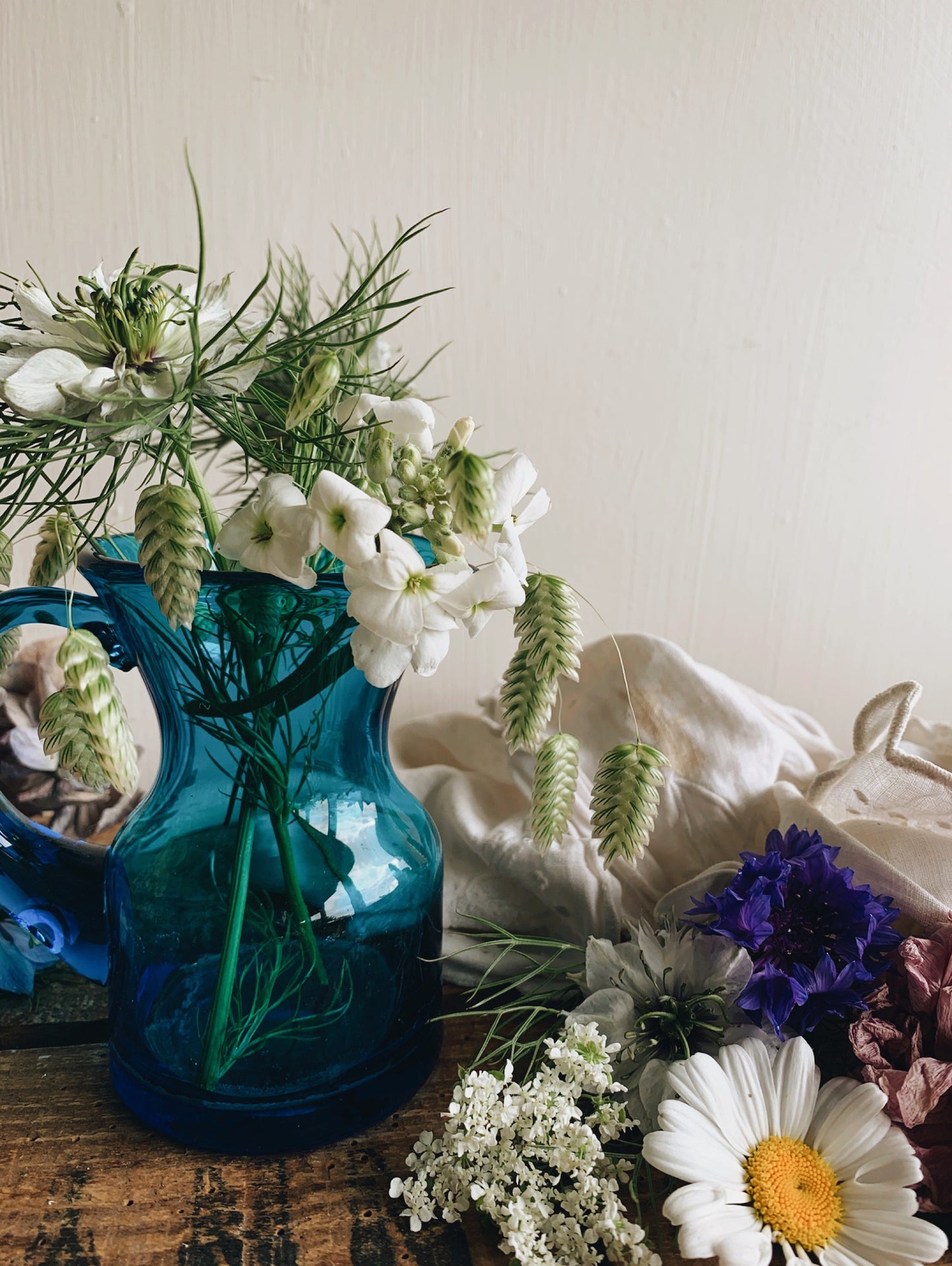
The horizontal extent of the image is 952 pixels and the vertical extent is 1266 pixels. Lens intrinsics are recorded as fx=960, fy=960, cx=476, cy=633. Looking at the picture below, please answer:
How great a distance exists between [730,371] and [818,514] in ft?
0.47

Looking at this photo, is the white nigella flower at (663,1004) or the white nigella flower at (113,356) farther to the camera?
the white nigella flower at (663,1004)

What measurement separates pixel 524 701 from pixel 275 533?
0.43 feet

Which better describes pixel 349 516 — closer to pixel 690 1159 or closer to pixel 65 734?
pixel 65 734

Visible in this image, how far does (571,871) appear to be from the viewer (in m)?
0.54

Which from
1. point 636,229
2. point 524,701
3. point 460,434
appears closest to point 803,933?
point 524,701

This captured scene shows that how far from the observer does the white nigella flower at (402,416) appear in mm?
321

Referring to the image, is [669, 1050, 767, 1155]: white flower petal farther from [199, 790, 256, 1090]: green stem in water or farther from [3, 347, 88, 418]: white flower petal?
[3, 347, 88, 418]: white flower petal

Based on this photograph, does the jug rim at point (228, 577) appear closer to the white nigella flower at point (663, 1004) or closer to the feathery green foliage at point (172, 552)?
the feathery green foliage at point (172, 552)

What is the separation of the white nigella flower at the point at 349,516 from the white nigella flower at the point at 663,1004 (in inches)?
10.0

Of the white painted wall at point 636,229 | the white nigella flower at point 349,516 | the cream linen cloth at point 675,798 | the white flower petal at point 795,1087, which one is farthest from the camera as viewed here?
the white painted wall at point 636,229

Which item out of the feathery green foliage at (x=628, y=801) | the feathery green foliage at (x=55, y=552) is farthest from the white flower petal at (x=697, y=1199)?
the feathery green foliage at (x=55, y=552)

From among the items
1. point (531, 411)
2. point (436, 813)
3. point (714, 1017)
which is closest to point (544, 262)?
point (531, 411)

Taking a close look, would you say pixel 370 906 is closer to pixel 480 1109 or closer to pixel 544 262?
pixel 480 1109

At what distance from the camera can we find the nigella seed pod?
297mm
